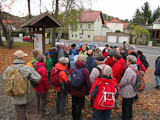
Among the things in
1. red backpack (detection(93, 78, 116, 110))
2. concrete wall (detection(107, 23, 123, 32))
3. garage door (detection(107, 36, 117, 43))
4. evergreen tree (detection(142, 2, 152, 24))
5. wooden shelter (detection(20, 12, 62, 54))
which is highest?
evergreen tree (detection(142, 2, 152, 24))

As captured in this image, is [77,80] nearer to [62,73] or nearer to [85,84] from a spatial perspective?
[85,84]

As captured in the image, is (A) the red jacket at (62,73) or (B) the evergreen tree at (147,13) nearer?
A: (A) the red jacket at (62,73)

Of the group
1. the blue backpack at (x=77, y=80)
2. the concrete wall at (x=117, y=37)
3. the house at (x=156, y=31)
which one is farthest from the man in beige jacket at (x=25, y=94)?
the house at (x=156, y=31)

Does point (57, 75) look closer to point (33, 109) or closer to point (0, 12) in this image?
point (33, 109)

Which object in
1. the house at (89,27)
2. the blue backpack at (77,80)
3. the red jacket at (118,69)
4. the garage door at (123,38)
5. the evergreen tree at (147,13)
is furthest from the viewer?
the evergreen tree at (147,13)

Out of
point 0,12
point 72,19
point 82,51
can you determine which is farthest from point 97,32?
point 82,51

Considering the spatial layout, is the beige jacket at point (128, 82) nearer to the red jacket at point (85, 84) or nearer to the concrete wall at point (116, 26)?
the red jacket at point (85, 84)

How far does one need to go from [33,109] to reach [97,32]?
4751 cm

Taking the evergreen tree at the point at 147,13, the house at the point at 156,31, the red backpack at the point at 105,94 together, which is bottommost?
the red backpack at the point at 105,94

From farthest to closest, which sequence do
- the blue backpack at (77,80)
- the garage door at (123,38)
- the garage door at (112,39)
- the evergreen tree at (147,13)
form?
the evergreen tree at (147,13) < the garage door at (112,39) < the garage door at (123,38) < the blue backpack at (77,80)

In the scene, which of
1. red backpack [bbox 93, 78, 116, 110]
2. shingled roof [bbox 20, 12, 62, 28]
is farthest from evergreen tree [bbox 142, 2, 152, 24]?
red backpack [bbox 93, 78, 116, 110]

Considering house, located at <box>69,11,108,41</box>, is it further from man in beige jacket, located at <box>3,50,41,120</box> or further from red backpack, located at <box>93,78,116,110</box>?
man in beige jacket, located at <box>3,50,41,120</box>

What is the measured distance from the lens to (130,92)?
382 cm

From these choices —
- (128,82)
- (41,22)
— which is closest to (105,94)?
(128,82)
